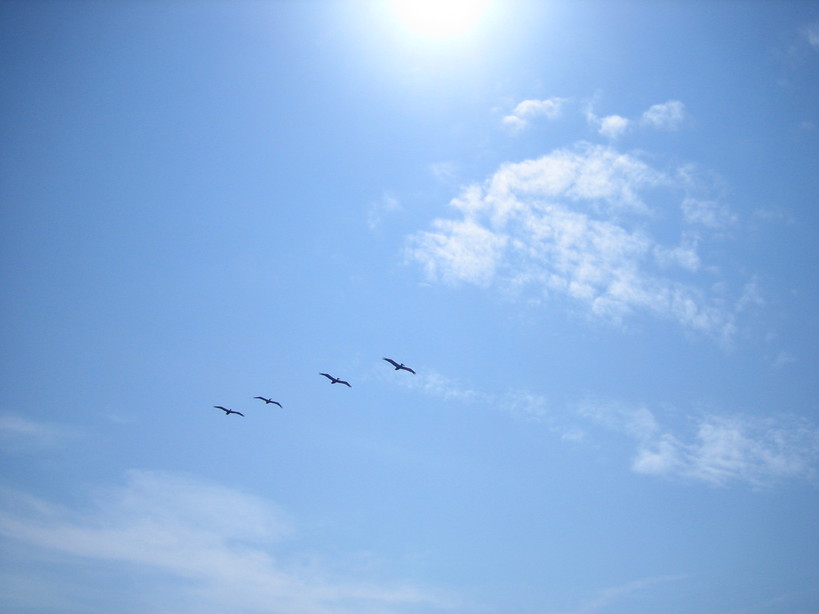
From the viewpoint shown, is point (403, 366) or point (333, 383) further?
point (333, 383)

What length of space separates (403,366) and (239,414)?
38070mm

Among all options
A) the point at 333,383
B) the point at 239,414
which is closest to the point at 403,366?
the point at 333,383

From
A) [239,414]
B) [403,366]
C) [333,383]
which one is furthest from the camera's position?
[239,414]

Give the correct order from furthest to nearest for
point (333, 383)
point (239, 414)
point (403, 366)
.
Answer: point (239, 414) → point (333, 383) → point (403, 366)

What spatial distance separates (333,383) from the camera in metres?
110

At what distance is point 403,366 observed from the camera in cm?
9969

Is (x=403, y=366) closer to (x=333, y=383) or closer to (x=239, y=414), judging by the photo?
(x=333, y=383)

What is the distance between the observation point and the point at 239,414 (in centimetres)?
11862

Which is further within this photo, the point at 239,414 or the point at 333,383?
the point at 239,414

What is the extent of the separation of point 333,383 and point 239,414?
71.0ft

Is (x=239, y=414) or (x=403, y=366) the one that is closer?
(x=403, y=366)
